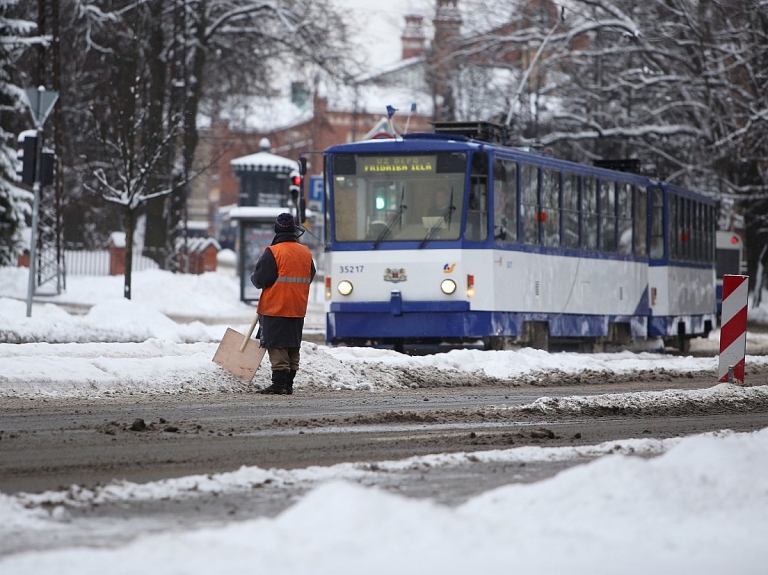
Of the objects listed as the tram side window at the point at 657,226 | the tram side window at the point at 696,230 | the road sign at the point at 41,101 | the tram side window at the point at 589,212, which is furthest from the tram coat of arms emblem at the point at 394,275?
the tram side window at the point at 696,230

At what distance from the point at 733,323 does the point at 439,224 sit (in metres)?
6.13

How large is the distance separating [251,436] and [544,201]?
13.3 m

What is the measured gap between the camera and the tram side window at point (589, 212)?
23.7 metres

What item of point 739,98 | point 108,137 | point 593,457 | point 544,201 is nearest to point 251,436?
point 593,457

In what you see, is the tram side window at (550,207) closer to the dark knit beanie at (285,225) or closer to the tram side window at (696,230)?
the tram side window at (696,230)

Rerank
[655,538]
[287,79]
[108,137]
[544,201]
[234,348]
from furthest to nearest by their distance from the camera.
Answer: [287,79] → [108,137] → [544,201] → [234,348] → [655,538]

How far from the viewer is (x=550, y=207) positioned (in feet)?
73.7

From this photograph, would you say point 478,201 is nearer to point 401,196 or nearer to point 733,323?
point 401,196

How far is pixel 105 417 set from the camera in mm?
10695

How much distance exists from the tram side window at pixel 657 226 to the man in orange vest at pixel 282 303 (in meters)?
14.3

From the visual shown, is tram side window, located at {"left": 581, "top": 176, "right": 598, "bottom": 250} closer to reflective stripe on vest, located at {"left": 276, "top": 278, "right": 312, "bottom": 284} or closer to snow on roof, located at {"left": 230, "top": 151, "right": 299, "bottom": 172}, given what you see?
reflective stripe on vest, located at {"left": 276, "top": 278, "right": 312, "bottom": 284}

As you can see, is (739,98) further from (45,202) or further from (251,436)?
(251,436)

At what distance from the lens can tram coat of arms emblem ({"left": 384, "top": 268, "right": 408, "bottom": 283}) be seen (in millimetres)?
20094

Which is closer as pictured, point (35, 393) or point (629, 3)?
point (35, 393)
